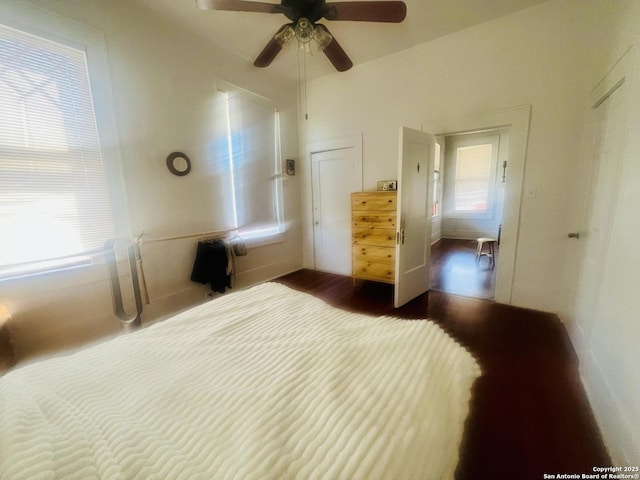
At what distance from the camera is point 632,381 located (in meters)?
1.03

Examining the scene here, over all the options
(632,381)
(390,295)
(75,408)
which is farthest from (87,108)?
(632,381)

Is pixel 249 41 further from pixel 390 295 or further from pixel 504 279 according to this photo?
pixel 504 279

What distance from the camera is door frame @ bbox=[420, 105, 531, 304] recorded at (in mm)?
2258

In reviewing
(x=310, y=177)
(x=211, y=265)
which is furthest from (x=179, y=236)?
(x=310, y=177)

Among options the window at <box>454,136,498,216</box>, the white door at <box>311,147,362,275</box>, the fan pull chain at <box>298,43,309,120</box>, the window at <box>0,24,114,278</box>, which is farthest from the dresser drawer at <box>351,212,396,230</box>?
the window at <box>454,136,498,216</box>

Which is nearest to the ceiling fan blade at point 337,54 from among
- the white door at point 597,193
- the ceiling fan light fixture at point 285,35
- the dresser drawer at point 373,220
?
the ceiling fan light fixture at point 285,35

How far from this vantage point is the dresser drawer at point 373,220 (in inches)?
108

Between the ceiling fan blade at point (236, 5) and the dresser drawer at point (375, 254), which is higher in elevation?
the ceiling fan blade at point (236, 5)

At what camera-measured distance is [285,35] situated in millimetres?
1604

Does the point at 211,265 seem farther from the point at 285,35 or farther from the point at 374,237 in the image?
the point at 285,35

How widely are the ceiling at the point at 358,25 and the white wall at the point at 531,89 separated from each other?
0.12m

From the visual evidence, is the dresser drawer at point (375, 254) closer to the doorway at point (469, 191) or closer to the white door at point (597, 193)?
the white door at point (597, 193)

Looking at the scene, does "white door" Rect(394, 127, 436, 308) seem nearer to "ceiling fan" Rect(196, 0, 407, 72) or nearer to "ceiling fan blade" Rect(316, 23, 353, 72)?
"ceiling fan blade" Rect(316, 23, 353, 72)

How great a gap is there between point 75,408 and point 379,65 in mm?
3739
